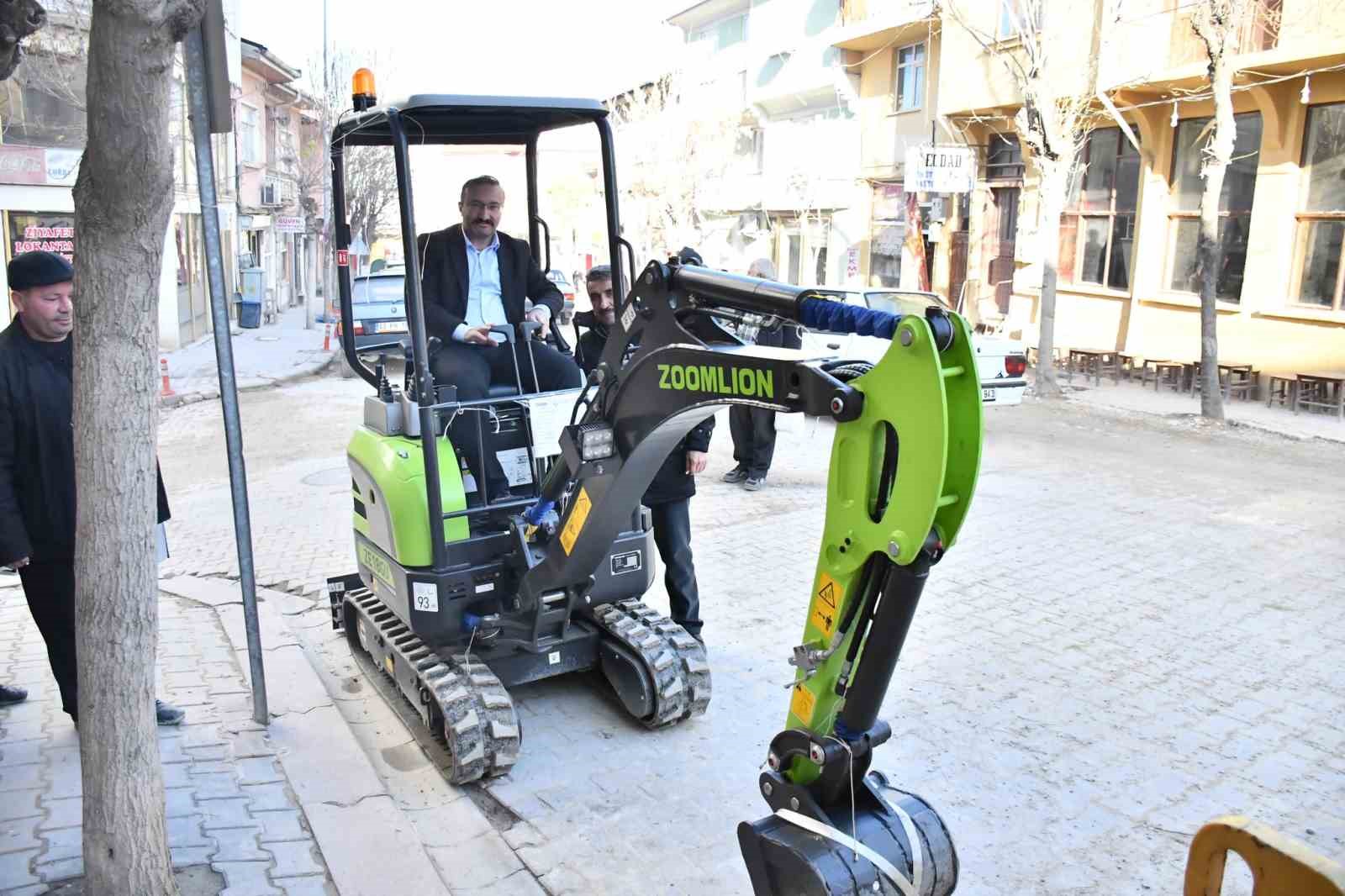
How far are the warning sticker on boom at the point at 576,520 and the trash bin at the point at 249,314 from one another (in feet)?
85.3

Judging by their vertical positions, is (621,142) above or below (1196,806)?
above

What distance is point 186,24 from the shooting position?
2.84 metres

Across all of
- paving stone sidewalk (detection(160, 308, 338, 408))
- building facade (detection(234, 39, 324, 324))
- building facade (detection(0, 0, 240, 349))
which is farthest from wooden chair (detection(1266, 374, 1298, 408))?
building facade (detection(234, 39, 324, 324))

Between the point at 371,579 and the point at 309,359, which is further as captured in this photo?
the point at 309,359

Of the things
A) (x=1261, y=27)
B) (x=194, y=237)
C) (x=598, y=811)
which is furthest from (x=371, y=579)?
(x=194, y=237)

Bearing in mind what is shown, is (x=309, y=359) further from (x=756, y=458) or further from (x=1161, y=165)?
(x=1161, y=165)

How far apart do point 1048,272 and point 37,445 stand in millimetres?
14932

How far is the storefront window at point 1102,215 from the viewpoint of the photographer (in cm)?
1850

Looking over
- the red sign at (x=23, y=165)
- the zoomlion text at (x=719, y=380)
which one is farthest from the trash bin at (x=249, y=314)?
the zoomlion text at (x=719, y=380)

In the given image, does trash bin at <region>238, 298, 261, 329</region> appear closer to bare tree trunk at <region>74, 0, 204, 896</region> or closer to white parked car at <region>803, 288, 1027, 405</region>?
white parked car at <region>803, 288, 1027, 405</region>

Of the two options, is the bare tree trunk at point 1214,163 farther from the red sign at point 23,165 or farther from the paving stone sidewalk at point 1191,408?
the red sign at point 23,165

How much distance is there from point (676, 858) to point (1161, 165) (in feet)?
56.3

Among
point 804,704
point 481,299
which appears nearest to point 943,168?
point 481,299

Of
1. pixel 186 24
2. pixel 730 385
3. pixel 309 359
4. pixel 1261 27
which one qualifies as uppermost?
pixel 1261 27
